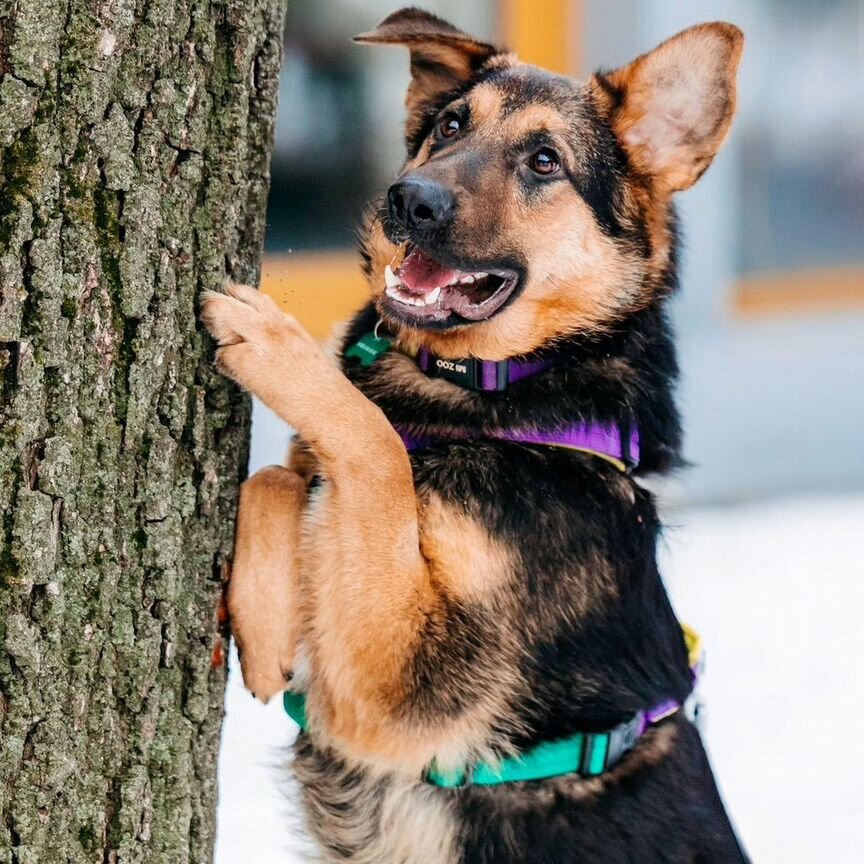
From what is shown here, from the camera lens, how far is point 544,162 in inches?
116

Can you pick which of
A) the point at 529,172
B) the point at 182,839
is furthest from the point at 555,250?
the point at 182,839

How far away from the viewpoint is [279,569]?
8.47 ft

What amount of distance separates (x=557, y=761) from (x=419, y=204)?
124 centimetres

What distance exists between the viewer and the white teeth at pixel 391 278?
2.78m

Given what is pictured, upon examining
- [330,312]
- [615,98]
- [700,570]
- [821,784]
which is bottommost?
[821,784]

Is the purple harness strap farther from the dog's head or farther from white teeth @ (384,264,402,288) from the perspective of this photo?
white teeth @ (384,264,402,288)

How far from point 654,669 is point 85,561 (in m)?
1.27

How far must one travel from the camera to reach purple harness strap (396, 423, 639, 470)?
2730 millimetres

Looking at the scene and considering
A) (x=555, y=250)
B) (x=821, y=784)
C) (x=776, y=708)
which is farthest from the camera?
(x=776, y=708)

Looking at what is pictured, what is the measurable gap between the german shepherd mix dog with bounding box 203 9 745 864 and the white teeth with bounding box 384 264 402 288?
1.2 inches

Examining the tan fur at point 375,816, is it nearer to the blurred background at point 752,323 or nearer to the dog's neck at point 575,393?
the dog's neck at point 575,393

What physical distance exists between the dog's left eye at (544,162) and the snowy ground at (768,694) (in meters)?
0.92

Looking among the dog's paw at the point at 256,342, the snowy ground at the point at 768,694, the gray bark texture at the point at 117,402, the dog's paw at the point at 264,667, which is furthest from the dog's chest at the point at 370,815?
the dog's paw at the point at 256,342

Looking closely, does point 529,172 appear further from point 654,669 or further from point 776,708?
point 776,708
